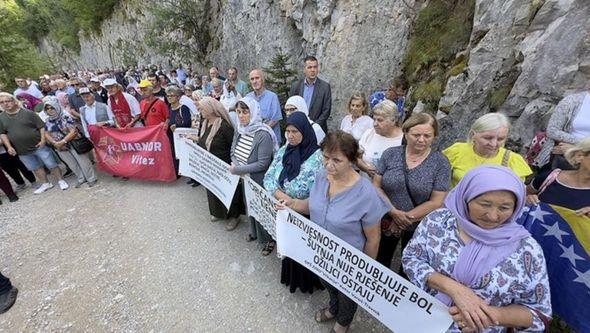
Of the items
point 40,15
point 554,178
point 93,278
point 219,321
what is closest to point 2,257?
point 93,278

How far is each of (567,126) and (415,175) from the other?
6.17 ft

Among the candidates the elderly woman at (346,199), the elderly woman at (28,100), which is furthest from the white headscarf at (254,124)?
the elderly woman at (28,100)

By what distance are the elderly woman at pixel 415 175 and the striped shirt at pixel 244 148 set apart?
1.79 meters

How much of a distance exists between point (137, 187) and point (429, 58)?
23.2ft

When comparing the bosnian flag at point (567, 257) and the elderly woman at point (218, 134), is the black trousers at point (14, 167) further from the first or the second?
the bosnian flag at point (567, 257)

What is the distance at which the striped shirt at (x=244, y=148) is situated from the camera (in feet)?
12.4

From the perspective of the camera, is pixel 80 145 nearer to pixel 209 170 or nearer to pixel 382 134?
pixel 209 170

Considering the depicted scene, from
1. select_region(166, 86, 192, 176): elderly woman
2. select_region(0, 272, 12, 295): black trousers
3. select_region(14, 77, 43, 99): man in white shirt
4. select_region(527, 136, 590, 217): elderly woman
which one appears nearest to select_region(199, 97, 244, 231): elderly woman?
select_region(166, 86, 192, 176): elderly woman

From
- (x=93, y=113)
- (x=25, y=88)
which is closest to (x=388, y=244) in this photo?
(x=93, y=113)

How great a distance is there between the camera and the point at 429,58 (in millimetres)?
5762

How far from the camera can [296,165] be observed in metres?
3.00

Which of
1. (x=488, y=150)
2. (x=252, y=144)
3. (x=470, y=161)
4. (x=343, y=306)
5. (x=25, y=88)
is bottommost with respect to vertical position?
(x=343, y=306)

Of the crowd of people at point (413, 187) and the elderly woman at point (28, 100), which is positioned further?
the elderly woman at point (28, 100)

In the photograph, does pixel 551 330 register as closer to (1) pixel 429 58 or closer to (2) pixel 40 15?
(1) pixel 429 58
